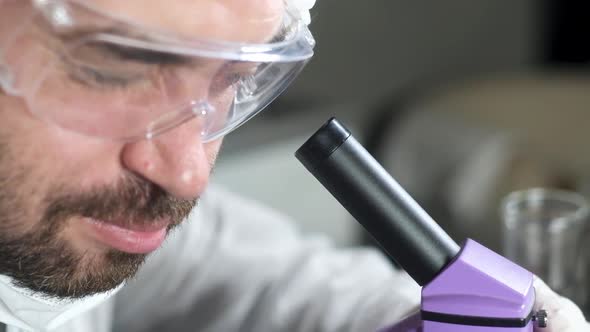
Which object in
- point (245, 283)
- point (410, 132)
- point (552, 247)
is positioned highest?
point (552, 247)

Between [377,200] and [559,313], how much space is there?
20cm

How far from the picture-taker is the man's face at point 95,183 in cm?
57

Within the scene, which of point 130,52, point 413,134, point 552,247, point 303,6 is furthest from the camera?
point 413,134

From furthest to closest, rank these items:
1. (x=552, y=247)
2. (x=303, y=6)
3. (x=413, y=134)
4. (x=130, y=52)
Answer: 1. (x=413, y=134)
2. (x=552, y=247)
3. (x=303, y=6)
4. (x=130, y=52)

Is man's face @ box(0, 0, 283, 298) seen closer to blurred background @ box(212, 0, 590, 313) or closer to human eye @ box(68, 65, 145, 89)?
human eye @ box(68, 65, 145, 89)

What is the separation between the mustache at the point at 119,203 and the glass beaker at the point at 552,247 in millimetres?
430

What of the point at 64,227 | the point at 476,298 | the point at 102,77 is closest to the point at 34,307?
the point at 64,227

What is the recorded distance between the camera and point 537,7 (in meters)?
2.34

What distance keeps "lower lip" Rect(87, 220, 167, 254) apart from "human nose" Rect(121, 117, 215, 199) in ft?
0.18

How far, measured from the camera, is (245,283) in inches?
37.4

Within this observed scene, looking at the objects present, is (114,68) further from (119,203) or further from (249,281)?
(249,281)

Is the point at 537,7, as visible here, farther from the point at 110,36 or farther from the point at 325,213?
the point at 110,36

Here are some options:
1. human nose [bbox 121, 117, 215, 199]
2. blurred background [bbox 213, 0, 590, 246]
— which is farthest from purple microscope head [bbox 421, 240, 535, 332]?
blurred background [bbox 213, 0, 590, 246]

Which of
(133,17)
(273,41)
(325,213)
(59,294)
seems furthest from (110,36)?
(325,213)
